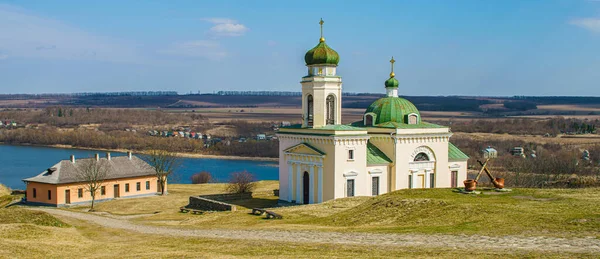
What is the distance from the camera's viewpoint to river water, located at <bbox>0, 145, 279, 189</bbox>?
73438mm

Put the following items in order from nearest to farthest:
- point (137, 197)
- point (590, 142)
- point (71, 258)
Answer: point (71, 258)
point (137, 197)
point (590, 142)

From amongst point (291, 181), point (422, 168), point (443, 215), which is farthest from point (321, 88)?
point (443, 215)

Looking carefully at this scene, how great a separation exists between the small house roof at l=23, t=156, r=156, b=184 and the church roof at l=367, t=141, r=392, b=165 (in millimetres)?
18046

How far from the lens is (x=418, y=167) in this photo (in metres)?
38.1

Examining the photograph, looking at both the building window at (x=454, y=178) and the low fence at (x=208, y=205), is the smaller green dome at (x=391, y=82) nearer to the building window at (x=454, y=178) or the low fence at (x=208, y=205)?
the building window at (x=454, y=178)

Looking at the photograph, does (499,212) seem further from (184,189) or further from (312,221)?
(184,189)

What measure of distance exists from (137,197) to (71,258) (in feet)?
92.9

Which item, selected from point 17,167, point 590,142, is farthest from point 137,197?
point 590,142

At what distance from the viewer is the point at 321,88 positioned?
37.1 metres

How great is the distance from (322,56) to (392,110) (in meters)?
5.50

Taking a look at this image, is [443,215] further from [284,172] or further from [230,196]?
[230,196]

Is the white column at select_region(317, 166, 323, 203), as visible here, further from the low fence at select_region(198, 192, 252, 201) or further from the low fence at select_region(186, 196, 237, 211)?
the low fence at select_region(198, 192, 252, 201)

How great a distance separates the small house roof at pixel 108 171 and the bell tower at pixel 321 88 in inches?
613

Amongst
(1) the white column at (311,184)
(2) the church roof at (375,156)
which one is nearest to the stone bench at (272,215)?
(1) the white column at (311,184)
